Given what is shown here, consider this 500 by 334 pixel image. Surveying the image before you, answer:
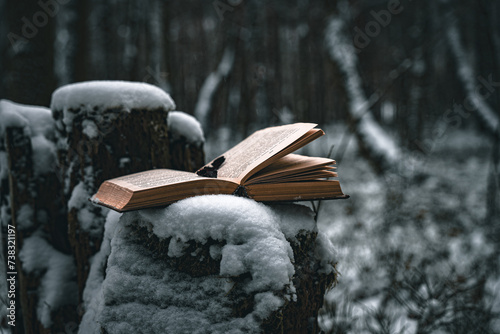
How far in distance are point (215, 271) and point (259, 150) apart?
20.0 inches

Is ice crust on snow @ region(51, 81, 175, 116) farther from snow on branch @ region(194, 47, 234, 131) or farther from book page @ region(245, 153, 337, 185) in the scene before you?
snow on branch @ region(194, 47, 234, 131)

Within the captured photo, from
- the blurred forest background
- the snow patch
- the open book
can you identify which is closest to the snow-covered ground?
the blurred forest background

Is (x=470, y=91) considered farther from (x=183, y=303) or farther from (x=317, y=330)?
(x=183, y=303)

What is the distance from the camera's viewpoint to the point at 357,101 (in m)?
2.69

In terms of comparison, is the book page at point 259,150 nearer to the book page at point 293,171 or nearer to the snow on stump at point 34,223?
the book page at point 293,171

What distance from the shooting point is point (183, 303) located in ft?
3.37

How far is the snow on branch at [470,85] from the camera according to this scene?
3.40 m

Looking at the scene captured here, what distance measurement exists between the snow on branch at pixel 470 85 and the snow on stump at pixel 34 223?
3.66 m

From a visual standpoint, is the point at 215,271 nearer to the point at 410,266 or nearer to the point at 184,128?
the point at 184,128

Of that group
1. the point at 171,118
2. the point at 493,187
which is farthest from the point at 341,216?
the point at 171,118

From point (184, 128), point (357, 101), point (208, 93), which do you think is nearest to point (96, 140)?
point (184, 128)

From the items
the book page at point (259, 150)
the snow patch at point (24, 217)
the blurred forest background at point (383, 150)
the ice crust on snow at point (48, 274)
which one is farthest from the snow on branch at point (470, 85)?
the snow patch at point (24, 217)

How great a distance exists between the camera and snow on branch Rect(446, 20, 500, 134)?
340cm

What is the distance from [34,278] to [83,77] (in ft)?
8.13
